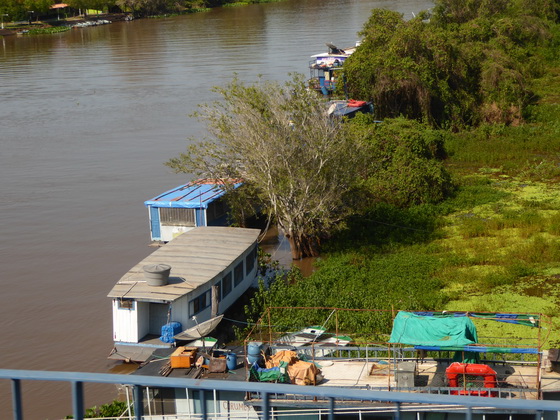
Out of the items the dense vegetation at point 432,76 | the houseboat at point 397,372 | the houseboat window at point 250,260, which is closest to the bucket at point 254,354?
the houseboat at point 397,372

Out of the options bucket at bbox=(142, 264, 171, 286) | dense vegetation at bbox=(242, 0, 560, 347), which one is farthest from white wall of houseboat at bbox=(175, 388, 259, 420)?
dense vegetation at bbox=(242, 0, 560, 347)

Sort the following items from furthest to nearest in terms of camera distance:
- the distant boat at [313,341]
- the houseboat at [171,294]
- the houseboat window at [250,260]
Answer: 1. the houseboat window at [250,260]
2. the houseboat at [171,294]
3. the distant boat at [313,341]

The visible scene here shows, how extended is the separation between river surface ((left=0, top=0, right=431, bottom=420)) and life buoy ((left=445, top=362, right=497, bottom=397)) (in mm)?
6553

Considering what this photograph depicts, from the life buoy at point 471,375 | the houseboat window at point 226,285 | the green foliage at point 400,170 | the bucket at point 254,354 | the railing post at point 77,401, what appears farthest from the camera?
the green foliage at point 400,170

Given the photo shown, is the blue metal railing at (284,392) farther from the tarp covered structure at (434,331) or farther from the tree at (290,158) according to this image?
the tree at (290,158)

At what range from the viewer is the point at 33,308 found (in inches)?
755

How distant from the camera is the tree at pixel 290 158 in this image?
20297mm

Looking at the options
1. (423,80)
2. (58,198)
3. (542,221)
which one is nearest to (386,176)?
(542,221)

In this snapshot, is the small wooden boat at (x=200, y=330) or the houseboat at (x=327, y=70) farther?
the houseboat at (x=327, y=70)

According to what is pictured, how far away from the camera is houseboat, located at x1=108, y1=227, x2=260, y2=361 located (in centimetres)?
1538

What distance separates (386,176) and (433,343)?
1369 cm

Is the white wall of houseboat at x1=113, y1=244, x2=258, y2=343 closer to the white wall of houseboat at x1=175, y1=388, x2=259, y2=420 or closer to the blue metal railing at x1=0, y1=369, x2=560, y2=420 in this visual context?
the white wall of houseboat at x1=175, y1=388, x2=259, y2=420

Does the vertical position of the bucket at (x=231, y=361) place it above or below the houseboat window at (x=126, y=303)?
below

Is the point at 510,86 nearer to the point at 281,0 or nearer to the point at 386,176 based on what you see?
the point at 386,176
